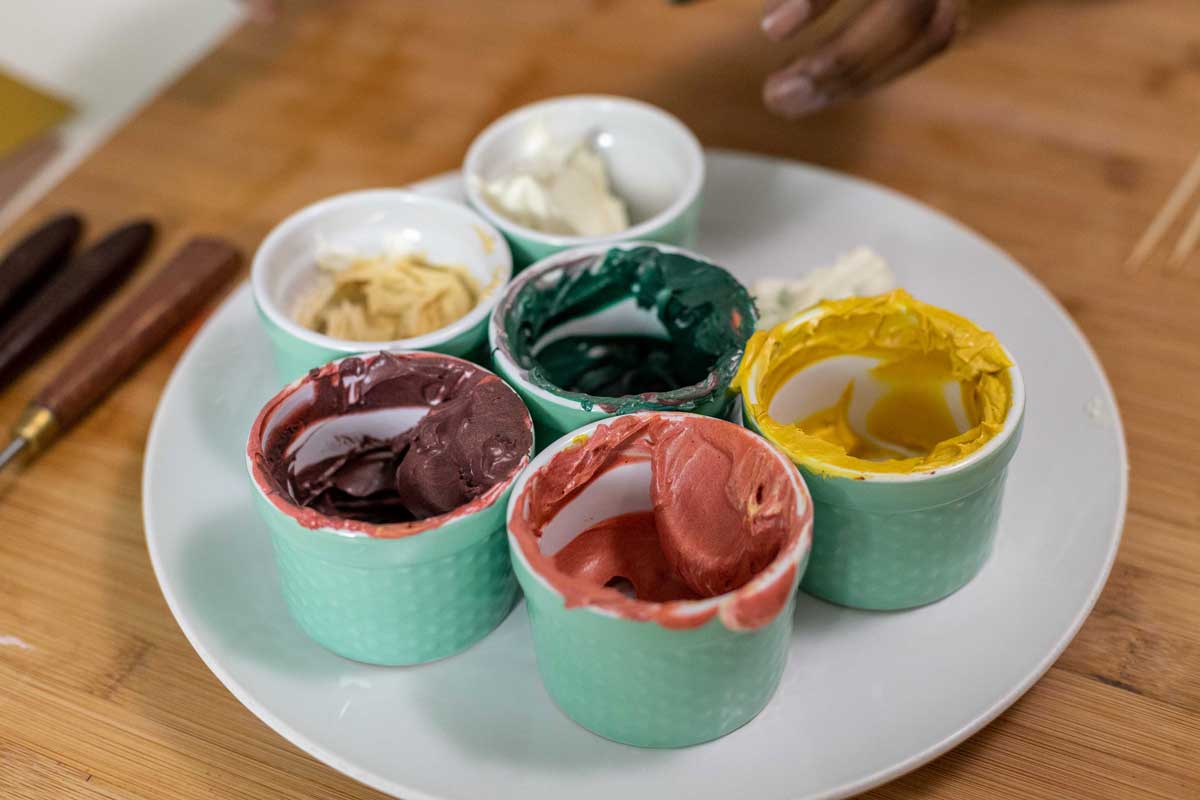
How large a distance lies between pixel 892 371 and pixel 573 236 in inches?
16.4

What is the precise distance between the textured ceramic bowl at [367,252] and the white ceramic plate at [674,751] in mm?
114

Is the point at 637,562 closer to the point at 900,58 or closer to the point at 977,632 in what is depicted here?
the point at 977,632

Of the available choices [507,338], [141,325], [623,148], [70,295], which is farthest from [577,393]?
[70,295]

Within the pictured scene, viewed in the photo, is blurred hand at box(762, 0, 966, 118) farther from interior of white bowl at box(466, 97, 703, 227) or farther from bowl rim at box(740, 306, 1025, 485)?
bowl rim at box(740, 306, 1025, 485)

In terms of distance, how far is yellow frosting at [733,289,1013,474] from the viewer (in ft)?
3.58

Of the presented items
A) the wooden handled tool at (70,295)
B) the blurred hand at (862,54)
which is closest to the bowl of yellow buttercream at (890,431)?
the blurred hand at (862,54)

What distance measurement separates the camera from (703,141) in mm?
1797

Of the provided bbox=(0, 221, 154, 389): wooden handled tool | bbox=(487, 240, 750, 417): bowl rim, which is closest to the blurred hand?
bbox=(487, 240, 750, 417): bowl rim

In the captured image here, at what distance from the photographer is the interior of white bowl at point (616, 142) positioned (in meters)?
1.50

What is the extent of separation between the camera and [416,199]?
139 centimetres

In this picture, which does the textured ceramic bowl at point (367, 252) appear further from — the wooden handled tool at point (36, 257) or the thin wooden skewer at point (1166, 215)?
the thin wooden skewer at point (1166, 215)

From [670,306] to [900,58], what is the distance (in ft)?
1.78

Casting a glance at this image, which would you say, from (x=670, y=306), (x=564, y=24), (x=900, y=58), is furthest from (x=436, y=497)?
(x=564, y=24)

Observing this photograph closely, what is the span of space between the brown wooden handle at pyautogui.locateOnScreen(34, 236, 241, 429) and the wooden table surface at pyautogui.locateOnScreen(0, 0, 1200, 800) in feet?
0.09
